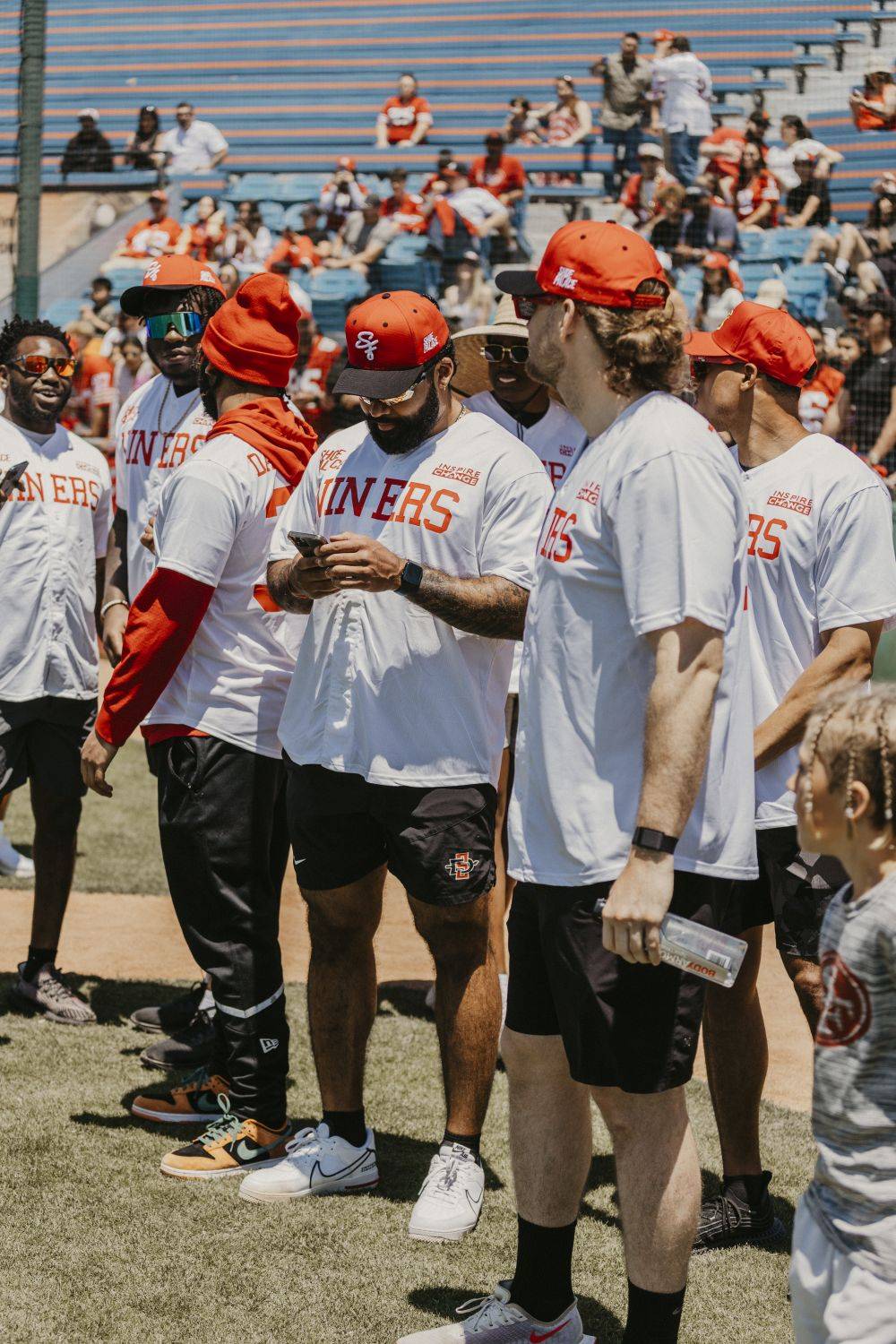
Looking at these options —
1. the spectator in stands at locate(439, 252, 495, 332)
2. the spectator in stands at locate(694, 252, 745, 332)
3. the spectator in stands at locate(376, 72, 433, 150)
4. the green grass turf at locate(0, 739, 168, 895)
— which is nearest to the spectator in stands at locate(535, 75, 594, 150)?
the spectator in stands at locate(376, 72, 433, 150)

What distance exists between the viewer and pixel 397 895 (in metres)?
7.31

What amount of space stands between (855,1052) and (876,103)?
14.8 metres

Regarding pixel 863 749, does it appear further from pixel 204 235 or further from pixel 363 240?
pixel 204 235

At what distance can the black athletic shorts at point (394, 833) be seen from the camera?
3633 millimetres

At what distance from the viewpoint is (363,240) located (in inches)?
664

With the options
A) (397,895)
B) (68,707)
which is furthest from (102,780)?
(397,895)

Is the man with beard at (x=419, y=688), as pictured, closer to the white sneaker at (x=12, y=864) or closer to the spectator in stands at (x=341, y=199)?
the white sneaker at (x=12, y=864)

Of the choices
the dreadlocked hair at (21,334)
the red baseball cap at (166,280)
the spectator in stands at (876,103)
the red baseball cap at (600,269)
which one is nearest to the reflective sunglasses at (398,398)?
the red baseball cap at (600,269)

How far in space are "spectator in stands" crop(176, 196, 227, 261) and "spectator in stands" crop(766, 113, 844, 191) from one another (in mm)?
6196

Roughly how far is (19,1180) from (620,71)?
15.5 metres

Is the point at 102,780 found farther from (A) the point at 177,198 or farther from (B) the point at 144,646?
(A) the point at 177,198

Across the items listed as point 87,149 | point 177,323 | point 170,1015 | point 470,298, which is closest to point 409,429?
point 177,323

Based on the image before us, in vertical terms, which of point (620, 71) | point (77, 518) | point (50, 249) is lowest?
point (77, 518)

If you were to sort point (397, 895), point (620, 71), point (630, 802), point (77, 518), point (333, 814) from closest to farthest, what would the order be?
1. point (630, 802)
2. point (333, 814)
3. point (77, 518)
4. point (397, 895)
5. point (620, 71)
